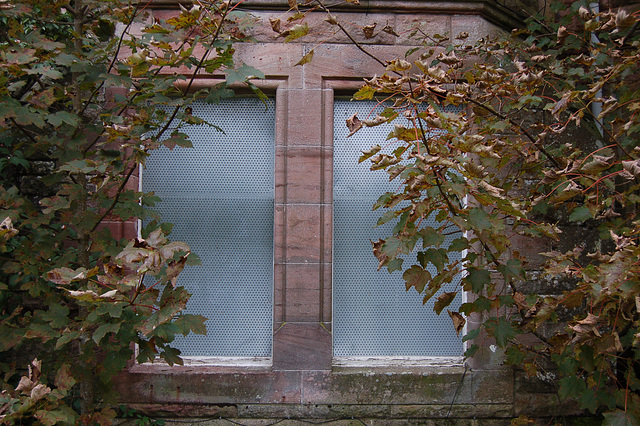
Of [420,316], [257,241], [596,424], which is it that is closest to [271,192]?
[257,241]

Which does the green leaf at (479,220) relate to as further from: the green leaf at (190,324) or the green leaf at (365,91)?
the green leaf at (190,324)

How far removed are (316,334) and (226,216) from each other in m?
1.13

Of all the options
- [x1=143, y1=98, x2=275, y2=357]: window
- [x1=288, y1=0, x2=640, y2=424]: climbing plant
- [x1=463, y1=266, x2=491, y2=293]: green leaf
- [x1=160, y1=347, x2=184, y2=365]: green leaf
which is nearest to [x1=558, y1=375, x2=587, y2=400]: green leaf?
[x1=288, y1=0, x2=640, y2=424]: climbing plant

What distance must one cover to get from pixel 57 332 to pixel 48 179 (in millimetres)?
836

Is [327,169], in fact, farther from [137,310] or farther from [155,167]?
[137,310]

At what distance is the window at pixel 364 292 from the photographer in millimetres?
3611

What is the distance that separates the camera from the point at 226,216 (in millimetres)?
3633

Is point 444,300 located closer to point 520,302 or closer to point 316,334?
point 520,302

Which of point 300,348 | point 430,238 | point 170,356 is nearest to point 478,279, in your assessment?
point 430,238

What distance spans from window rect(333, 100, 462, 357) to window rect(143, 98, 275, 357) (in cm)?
53

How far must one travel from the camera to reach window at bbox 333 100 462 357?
3611 millimetres

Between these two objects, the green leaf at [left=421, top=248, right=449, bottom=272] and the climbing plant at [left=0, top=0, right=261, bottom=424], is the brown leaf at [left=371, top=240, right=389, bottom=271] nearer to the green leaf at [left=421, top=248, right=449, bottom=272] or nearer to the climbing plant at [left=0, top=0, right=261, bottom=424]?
the green leaf at [left=421, top=248, right=449, bottom=272]

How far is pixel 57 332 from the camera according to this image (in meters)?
2.42

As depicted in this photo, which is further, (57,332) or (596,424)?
(596,424)
